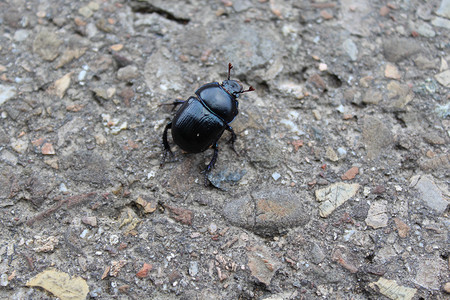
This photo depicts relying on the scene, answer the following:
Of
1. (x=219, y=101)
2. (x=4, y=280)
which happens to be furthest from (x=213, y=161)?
(x=4, y=280)

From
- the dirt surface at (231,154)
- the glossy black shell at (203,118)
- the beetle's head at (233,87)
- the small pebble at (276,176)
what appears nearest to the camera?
the dirt surface at (231,154)

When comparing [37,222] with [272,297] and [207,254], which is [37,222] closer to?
[207,254]

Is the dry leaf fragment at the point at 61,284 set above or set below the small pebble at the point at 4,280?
above

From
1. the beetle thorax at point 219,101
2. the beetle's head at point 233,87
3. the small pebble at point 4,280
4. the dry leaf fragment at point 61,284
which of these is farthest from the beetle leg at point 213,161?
the small pebble at point 4,280

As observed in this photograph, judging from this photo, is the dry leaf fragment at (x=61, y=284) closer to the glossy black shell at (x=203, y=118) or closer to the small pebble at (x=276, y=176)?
the glossy black shell at (x=203, y=118)

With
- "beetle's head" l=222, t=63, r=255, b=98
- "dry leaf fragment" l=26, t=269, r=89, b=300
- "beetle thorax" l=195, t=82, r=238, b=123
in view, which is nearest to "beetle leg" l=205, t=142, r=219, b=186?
"beetle thorax" l=195, t=82, r=238, b=123

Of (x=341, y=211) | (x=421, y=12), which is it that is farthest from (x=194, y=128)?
(x=421, y=12)

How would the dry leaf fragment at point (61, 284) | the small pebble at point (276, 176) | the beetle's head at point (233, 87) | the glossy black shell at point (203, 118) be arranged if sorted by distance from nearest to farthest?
the dry leaf fragment at point (61, 284) → the glossy black shell at point (203, 118) → the small pebble at point (276, 176) → the beetle's head at point (233, 87)

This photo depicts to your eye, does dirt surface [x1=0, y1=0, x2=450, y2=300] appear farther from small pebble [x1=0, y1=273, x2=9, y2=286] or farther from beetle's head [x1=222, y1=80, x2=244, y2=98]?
beetle's head [x1=222, y1=80, x2=244, y2=98]
